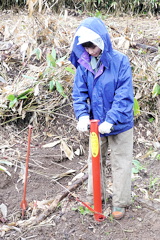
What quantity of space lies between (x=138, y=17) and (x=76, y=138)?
4963mm

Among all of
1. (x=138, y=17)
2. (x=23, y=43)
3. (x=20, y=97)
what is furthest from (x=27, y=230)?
(x=138, y=17)

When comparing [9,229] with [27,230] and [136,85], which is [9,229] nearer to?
[27,230]

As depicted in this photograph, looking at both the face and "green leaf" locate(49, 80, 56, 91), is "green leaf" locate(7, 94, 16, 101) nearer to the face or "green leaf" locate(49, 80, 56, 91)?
"green leaf" locate(49, 80, 56, 91)

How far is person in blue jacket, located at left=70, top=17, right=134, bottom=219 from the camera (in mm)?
2158

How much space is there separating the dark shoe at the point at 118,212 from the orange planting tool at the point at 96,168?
0.10m

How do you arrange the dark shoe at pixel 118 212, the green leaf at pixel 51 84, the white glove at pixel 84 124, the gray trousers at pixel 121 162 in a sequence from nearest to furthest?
the white glove at pixel 84 124, the gray trousers at pixel 121 162, the dark shoe at pixel 118 212, the green leaf at pixel 51 84

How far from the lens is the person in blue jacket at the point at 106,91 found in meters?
2.16

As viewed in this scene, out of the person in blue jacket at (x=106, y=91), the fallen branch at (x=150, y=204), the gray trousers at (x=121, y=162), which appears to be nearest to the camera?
the person in blue jacket at (x=106, y=91)

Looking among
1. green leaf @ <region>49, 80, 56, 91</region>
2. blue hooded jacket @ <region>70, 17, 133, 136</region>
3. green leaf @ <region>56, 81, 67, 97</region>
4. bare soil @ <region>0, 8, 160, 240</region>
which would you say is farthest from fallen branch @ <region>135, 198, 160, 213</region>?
A: green leaf @ <region>49, 80, 56, 91</region>

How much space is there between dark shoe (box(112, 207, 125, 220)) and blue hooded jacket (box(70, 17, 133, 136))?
0.65 metres

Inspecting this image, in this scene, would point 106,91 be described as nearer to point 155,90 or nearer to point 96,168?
point 96,168

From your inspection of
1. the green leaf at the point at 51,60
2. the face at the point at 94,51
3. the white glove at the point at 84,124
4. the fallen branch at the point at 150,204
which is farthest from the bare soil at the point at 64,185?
the face at the point at 94,51

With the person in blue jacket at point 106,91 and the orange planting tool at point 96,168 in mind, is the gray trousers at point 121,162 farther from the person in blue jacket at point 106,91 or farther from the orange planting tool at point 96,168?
the orange planting tool at point 96,168

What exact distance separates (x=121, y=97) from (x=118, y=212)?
95 cm
